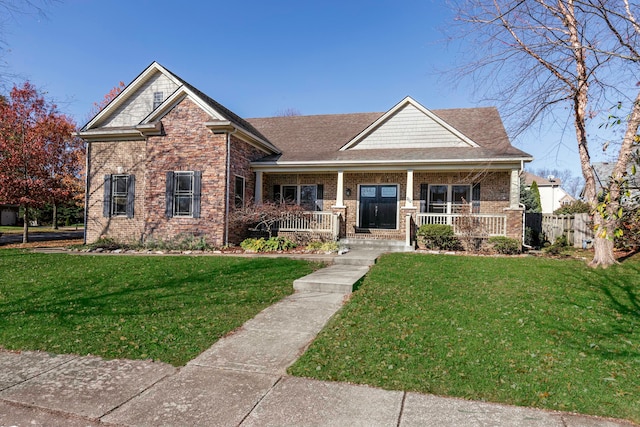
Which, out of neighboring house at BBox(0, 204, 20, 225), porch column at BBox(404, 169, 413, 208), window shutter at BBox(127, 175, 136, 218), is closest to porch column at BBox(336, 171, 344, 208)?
porch column at BBox(404, 169, 413, 208)

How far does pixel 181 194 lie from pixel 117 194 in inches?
124

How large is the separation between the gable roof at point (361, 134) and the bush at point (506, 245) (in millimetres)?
2561

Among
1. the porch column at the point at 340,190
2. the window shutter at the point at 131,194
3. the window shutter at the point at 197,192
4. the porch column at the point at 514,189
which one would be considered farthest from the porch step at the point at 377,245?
the window shutter at the point at 131,194

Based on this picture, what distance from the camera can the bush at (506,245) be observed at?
37.1 feet

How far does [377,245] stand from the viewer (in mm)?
12289

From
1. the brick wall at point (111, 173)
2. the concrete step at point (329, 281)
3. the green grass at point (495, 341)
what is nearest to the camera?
the green grass at point (495, 341)

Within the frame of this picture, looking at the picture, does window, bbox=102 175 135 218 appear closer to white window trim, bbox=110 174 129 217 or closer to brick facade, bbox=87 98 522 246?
white window trim, bbox=110 174 129 217

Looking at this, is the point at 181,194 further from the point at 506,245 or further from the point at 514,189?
the point at 514,189

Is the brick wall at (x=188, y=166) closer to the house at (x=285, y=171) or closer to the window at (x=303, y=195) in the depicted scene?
the house at (x=285, y=171)

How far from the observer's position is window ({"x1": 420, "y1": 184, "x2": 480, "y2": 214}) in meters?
13.5

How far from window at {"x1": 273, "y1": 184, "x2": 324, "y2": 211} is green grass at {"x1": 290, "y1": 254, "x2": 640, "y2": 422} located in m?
7.68

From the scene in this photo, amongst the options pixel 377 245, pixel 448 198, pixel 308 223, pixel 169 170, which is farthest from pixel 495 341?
pixel 169 170

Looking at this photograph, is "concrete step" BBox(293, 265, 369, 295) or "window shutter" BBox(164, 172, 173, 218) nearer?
"concrete step" BBox(293, 265, 369, 295)

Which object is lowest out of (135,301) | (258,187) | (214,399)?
(214,399)
